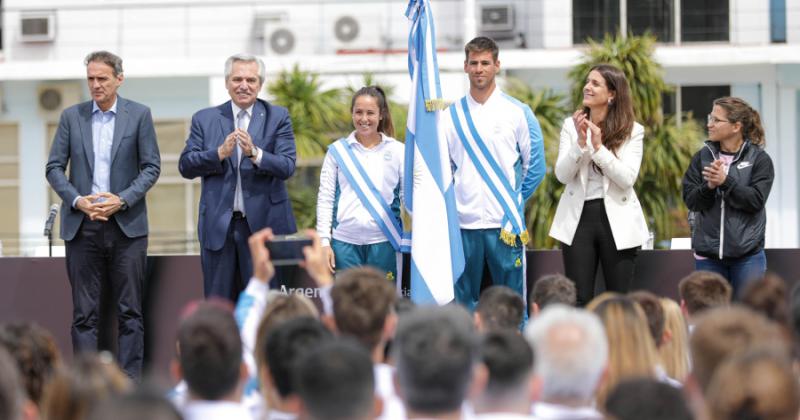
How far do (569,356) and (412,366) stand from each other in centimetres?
55

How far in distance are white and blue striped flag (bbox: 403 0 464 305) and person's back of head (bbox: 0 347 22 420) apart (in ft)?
13.9

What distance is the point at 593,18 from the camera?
21047 mm

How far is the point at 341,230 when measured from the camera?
790cm

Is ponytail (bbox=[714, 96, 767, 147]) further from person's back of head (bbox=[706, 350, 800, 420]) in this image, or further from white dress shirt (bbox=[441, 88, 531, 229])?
person's back of head (bbox=[706, 350, 800, 420])

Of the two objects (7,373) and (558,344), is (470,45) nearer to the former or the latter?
(558,344)

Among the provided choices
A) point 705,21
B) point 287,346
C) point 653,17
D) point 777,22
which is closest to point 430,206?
point 287,346

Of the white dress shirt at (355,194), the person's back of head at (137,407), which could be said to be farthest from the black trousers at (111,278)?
the person's back of head at (137,407)

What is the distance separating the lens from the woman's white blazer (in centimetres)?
738

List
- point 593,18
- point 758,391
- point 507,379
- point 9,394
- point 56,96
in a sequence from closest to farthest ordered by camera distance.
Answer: point 758,391 → point 9,394 → point 507,379 → point 593,18 → point 56,96

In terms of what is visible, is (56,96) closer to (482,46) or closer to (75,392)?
(482,46)

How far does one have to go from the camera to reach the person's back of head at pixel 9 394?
344 centimetres

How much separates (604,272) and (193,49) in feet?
50.6

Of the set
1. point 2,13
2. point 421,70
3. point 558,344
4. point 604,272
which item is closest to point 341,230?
point 421,70

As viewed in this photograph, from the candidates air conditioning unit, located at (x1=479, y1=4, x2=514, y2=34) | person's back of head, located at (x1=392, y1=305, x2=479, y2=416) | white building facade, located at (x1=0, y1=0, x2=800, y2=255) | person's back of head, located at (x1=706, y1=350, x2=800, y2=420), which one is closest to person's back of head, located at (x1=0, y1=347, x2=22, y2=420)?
person's back of head, located at (x1=392, y1=305, x2=479, y2=416)
